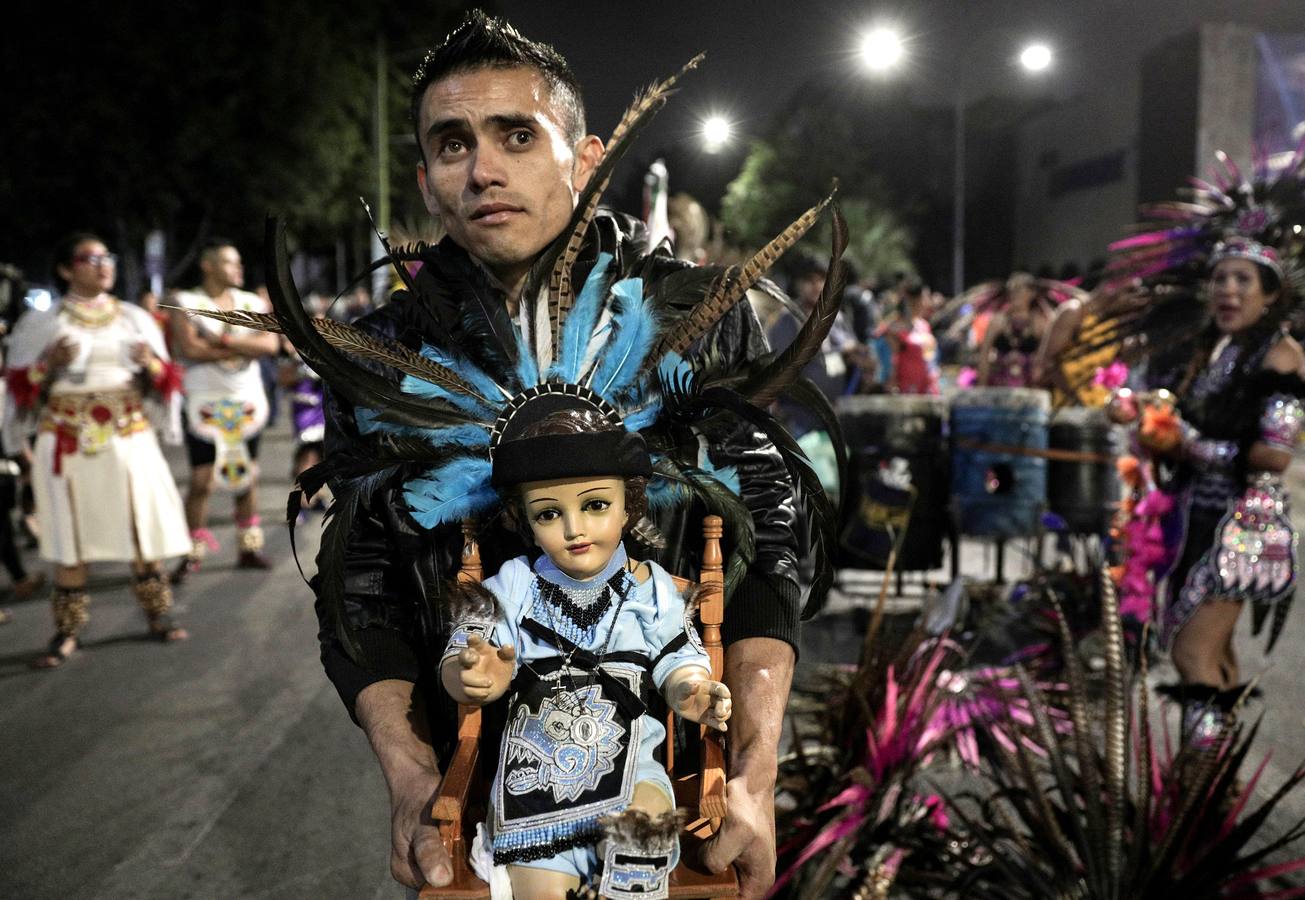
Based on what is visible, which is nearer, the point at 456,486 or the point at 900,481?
the point at 456,486

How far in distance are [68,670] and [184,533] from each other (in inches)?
39.7

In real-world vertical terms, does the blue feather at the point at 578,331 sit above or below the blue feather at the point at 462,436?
above

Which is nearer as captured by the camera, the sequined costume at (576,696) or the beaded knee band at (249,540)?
the sequined costume at (576,696)

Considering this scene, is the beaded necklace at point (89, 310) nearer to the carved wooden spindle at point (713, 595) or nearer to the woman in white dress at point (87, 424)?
the woman in white dress at point (87, 424)

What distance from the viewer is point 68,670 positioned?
19.2 feet

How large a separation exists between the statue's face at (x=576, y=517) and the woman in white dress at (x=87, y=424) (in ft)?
16.9

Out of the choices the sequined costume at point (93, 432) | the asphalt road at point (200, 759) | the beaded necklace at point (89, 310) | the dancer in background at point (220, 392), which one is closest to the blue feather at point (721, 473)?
the asphalt road at point (200, 759)

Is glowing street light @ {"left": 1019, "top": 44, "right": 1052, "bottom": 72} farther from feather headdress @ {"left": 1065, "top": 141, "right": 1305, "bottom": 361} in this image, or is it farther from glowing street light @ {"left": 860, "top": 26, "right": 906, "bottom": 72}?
feather headdress @ {"left": 1065, "top": 141, "right": 1305, "bottom": 361}

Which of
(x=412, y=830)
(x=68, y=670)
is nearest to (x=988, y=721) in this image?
(x=412, y=830)

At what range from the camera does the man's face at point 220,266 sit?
760 centimetres


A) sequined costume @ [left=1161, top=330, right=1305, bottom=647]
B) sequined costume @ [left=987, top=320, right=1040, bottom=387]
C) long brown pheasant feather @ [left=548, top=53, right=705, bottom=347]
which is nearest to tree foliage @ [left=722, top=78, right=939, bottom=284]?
sequined costume @ [left=987, top=320, right=1040, bottom=387]

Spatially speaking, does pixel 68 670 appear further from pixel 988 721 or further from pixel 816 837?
pixel 988 721

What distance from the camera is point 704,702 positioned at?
1.61 metres

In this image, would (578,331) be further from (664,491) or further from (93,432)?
(93,432)
